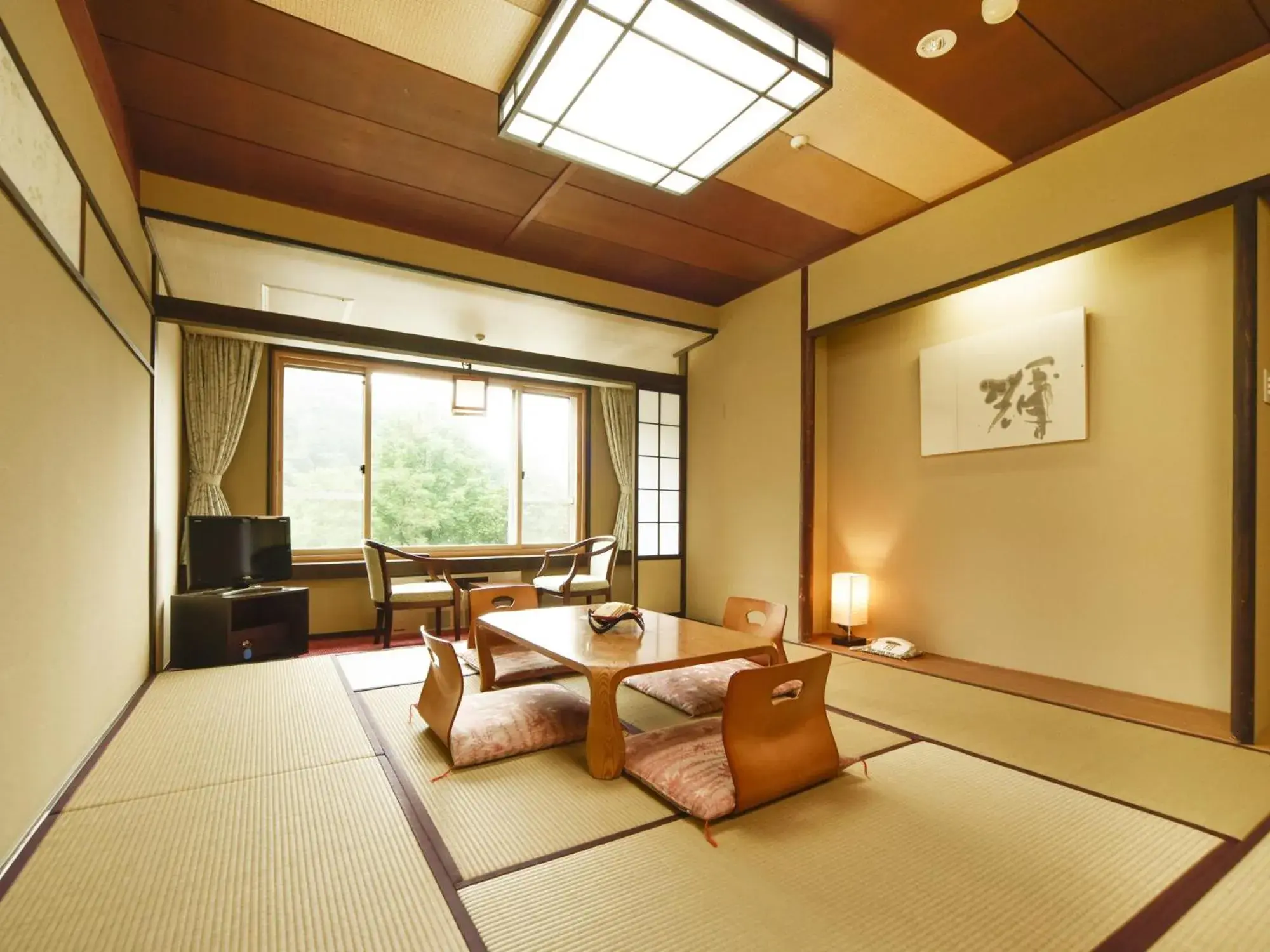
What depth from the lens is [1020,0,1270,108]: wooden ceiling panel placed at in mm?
2303

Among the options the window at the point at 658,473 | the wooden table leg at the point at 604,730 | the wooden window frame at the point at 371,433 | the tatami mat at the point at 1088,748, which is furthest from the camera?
the window at the point at 658,473

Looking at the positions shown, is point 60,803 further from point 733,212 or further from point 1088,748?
point 733,212

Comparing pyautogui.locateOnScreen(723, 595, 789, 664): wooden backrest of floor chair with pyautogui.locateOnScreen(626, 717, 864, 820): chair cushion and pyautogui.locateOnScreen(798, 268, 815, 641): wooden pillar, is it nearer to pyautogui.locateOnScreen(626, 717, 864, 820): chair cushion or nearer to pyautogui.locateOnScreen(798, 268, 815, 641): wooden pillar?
pyautogui.locateOnScreen(626, 717, 864, 820): chair cushion

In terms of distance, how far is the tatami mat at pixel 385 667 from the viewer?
11.1ft

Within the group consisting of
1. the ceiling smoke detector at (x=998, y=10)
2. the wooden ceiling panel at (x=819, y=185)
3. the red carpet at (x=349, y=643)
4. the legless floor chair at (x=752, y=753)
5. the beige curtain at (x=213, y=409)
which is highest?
the ceiling smoke detector at (x=998, y=10)

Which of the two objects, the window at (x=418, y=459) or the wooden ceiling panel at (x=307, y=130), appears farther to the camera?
the window at (x=418, y=459)

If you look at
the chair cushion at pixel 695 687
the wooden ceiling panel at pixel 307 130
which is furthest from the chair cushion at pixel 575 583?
the wooden ceiling panel at pixel 307 130

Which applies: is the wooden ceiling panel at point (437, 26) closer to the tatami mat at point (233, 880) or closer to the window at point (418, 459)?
the tatami mat at point (233, 880)

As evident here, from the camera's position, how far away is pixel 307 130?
295 centimetres

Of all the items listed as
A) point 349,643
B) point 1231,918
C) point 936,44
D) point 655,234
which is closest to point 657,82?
point 936,44

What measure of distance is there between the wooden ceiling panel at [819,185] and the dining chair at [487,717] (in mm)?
2854

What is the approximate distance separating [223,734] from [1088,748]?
3577 mm

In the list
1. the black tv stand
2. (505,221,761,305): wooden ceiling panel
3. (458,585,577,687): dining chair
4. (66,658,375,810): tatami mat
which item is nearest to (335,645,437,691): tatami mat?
(66,658,375,810): tatami mat

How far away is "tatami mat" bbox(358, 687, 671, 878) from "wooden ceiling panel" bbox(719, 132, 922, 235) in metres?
3.03
